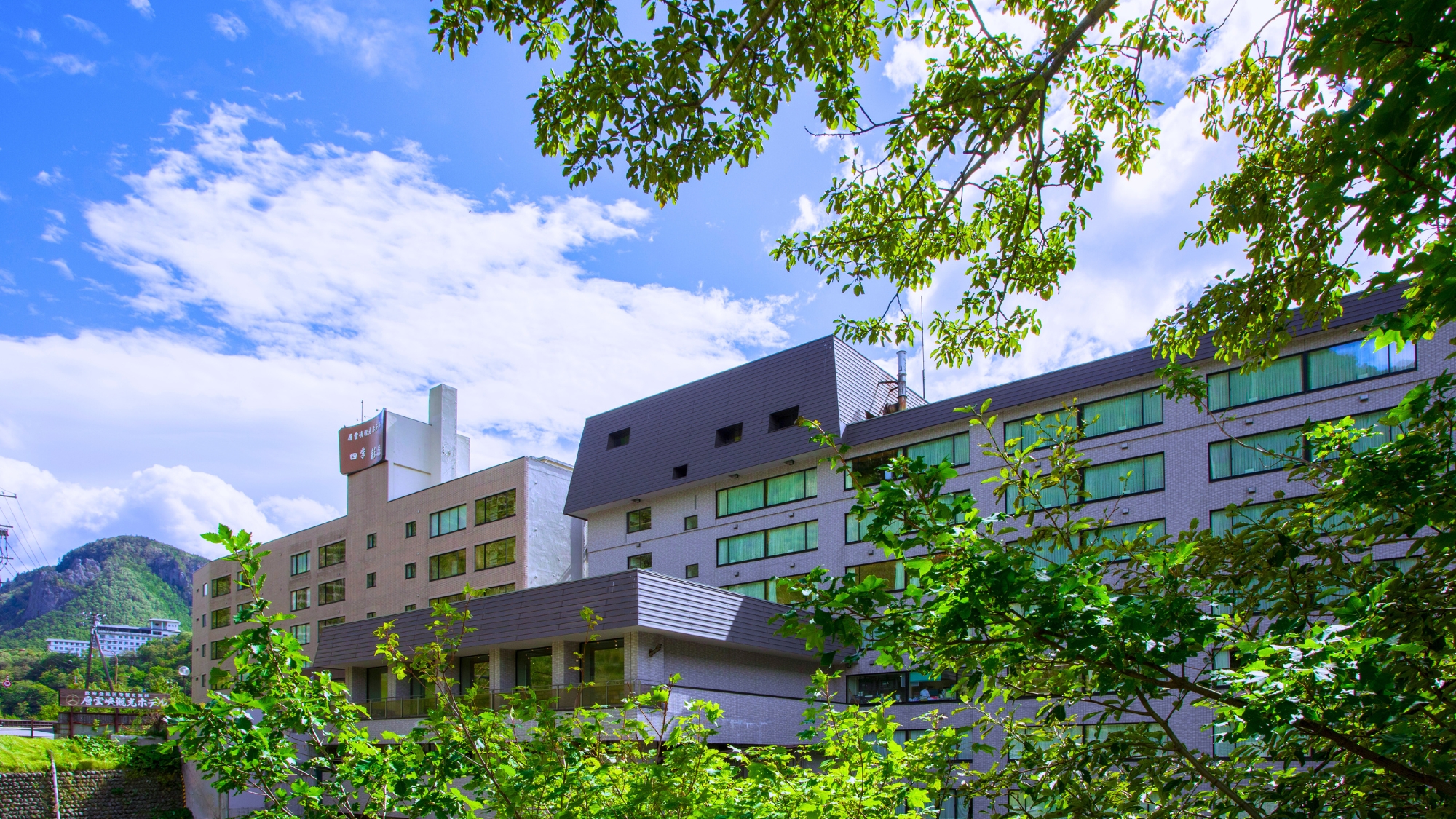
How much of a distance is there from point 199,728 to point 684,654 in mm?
20925

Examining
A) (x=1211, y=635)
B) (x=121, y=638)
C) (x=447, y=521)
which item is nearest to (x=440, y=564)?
(x=447, y=521)

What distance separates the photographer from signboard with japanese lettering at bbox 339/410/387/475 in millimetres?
42688

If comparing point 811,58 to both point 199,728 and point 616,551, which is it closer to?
point 199,728

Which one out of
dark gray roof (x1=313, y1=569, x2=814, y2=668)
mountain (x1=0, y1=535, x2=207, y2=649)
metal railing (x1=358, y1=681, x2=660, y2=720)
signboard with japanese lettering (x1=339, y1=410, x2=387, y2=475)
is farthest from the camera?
mountain (x1=0, y1=535, x2=207, y2=649)

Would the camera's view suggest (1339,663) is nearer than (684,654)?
Yes

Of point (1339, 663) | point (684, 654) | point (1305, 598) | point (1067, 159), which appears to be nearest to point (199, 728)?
point (1339, 663)

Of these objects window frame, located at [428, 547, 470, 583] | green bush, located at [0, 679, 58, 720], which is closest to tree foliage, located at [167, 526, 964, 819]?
window frame, located at [428, 547, 470, 583]

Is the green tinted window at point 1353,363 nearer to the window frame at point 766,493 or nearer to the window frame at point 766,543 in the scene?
the window frame at point 766,493

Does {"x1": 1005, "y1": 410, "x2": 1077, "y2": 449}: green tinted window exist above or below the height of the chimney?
below

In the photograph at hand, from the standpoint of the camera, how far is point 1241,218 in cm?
853

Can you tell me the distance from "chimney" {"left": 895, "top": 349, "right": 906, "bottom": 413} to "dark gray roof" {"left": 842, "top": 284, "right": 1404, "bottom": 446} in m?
3.30

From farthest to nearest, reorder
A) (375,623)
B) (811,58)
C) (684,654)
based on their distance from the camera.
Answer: (375,623)
(684,654)
(811,58)

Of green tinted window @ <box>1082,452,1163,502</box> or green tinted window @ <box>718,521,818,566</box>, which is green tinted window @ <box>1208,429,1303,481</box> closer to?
green tinted window @ <box>1082,452,1163,502</box>

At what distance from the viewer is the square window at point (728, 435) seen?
32594 mm
